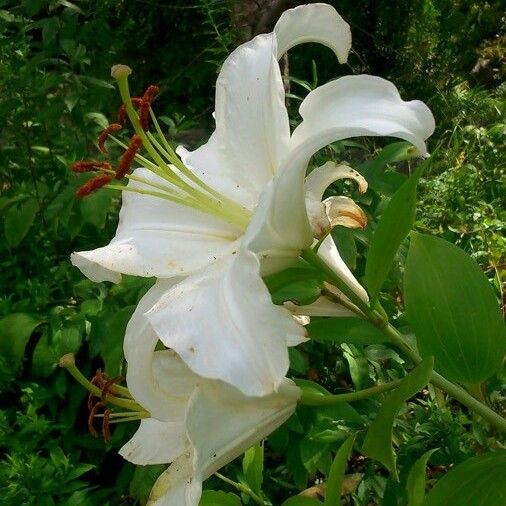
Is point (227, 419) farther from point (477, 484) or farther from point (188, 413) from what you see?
point (477, 484)

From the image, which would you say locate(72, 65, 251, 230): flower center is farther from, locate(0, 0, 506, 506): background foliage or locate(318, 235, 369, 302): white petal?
locate(0, 0, 506, 506): background foliage

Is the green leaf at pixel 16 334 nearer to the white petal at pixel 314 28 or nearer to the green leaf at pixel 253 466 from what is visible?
the green leaf at pixel 253 466

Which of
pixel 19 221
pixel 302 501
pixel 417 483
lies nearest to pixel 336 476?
pixel 417 483

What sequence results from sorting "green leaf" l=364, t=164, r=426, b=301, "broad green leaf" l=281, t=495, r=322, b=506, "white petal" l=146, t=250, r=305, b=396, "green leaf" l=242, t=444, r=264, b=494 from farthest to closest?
"green leaf" l=242, t=444, r=264, b=494, "broad green leaf" l=281, t=495, r=322, b=506, "green leaf" l=364, t=164, r=426, b=301, "white petal" l=146, t=250, r=305, b=396

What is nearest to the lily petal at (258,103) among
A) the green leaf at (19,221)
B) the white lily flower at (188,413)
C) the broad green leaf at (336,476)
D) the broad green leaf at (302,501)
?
the white lily flower at (188,413)

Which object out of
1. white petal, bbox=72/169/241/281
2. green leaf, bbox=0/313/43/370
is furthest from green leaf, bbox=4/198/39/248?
white petal, bbox=72/169/241/281
